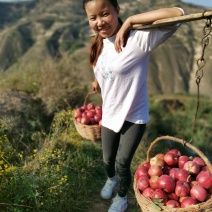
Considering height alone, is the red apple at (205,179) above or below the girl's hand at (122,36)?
below

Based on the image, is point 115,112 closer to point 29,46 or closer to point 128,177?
point 128,177

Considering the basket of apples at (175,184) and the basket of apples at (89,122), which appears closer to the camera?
the basket of apples at (175,184)

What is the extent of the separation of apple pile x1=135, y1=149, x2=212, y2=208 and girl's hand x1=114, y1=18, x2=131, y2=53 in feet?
2.74

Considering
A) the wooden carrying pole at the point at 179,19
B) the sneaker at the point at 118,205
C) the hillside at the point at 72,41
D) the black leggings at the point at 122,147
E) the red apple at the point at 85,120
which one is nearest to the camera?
the wooden carrying pole at the point at 179,19

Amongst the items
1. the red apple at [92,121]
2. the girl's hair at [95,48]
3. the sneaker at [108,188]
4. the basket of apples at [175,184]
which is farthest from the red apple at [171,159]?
the red apple at [92,121]

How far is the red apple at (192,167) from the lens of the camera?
2.08 metres

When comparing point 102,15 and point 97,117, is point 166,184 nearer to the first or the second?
point 102,15

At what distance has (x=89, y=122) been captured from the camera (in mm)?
3396

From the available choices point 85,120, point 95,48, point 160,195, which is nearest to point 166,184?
point 160,195

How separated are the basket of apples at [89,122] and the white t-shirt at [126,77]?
682mm

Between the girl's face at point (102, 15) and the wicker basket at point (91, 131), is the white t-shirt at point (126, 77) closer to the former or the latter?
the girl's face at point (102, 15)

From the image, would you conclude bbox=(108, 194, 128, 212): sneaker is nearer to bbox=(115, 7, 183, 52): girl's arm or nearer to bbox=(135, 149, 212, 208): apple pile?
bbox=(135, 149, 212, 208): apple pile

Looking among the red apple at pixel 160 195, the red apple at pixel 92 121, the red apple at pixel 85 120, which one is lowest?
the red apple at pixel 92 121

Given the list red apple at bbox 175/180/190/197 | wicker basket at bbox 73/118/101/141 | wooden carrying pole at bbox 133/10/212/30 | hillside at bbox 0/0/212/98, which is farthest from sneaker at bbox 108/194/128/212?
hillside at bbox 0/0/212/98
